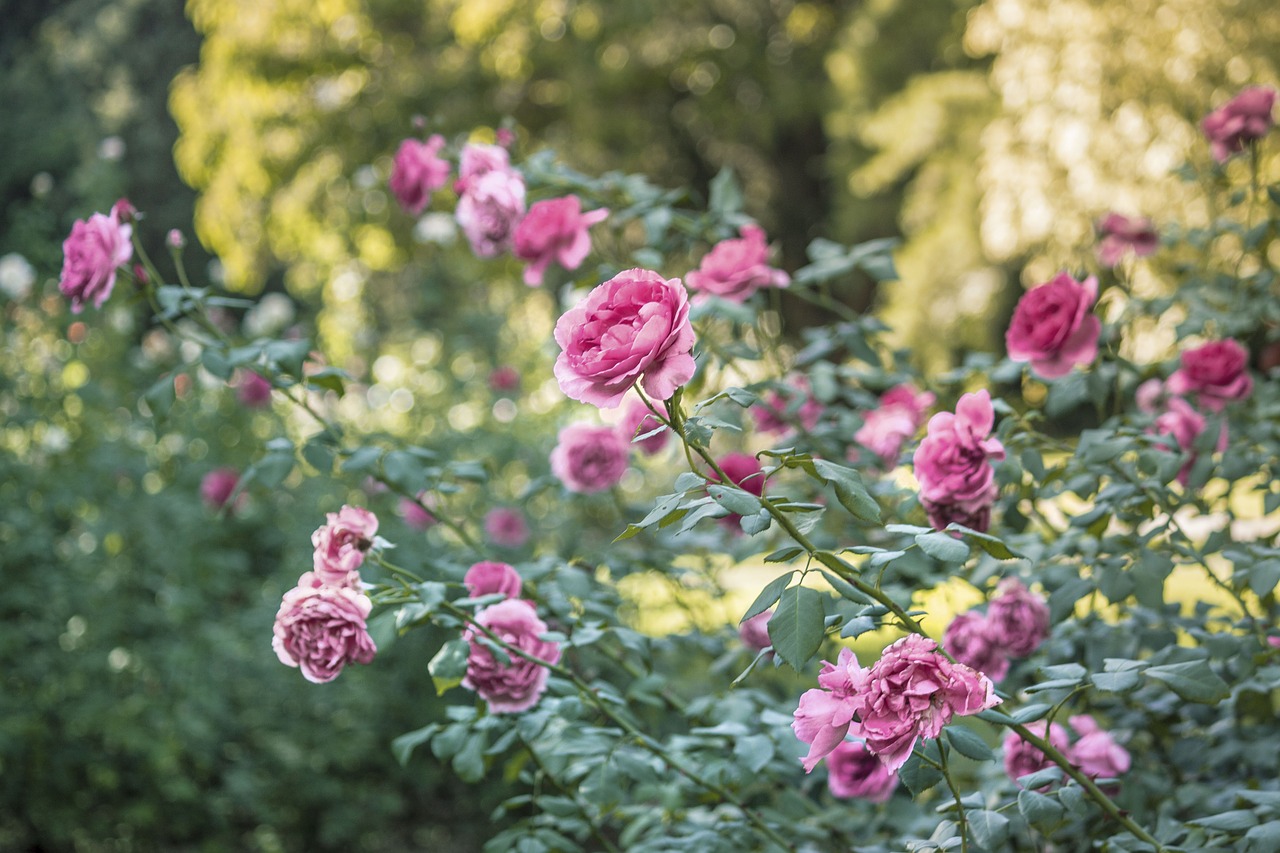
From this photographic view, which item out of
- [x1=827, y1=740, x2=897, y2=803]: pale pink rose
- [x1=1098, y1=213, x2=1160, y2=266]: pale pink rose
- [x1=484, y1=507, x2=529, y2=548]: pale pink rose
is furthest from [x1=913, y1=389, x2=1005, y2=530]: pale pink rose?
[x1=484, y1=507, x2=529, y2=548]: pale pink rose

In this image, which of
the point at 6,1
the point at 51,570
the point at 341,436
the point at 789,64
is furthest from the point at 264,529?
the point at 6,1

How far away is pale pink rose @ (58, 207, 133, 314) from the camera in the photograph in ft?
4.77

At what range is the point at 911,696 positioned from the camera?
901mm

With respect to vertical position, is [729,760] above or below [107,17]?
above

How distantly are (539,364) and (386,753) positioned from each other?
1.58m

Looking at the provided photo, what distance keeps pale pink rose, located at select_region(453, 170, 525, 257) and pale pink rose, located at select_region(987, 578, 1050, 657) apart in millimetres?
860

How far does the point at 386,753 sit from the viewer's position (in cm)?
336

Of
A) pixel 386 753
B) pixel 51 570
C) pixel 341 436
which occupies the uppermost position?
pixel 341 436

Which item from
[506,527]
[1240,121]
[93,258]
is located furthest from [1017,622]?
[506,527]

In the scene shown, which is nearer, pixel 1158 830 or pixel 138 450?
pixel 1158 830

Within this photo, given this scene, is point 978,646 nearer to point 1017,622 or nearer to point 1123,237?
point 1017,622

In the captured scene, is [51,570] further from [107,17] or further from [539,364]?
[107,17]

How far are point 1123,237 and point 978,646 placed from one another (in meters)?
0.97

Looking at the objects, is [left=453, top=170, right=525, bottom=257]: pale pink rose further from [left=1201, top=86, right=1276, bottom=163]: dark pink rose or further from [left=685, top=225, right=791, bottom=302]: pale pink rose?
[left=1201, top=86, right=1276, bottom=163]: dark pink rose
